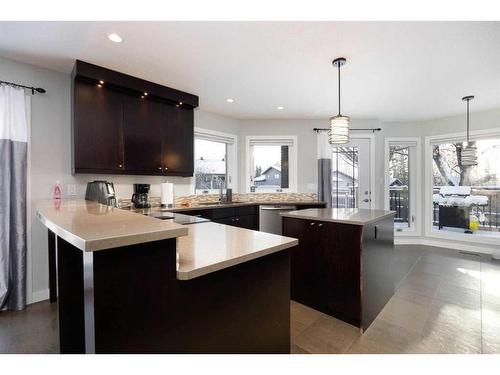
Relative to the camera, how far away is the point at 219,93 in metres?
3.34

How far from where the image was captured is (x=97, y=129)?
264 centimetres

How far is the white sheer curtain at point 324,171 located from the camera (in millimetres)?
4359

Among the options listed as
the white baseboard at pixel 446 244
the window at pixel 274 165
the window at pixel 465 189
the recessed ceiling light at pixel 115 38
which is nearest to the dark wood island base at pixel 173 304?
the recessed ceiling light at pixel 115 38

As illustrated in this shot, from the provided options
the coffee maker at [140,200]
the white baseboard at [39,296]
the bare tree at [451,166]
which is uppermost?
the bare tree at [451,166]

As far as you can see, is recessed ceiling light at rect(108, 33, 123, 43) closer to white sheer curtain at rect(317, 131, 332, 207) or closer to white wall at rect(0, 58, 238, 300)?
white wall at rect(0, 58, 238, 300)

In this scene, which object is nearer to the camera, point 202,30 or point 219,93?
point 202,30

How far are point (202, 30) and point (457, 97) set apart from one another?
3.75 m

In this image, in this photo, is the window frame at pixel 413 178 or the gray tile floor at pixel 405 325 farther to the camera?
the window frame at pixel 413 178

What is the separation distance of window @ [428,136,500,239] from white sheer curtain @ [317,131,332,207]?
7.06ft

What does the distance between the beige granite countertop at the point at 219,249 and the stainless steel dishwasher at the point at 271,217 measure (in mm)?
2578

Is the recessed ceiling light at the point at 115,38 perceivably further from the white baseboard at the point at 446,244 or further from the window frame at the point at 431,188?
the white baseboard at the point at 446,244

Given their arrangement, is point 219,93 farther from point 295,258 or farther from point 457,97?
point 457,97
